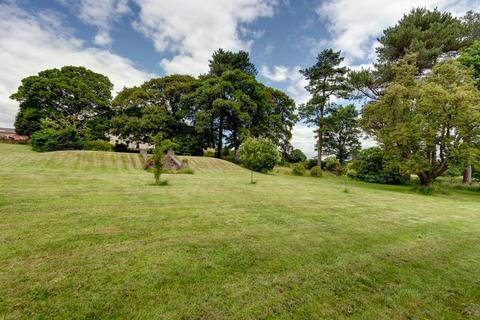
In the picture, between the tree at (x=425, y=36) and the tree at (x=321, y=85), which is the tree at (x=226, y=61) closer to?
the tree at (x=321, y=85)

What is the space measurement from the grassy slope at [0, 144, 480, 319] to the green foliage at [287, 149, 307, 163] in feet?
101

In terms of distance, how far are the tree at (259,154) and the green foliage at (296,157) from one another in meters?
14.4

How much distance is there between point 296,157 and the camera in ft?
122

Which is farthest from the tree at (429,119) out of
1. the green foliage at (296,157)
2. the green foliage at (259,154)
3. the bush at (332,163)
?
the green foliage at (296,157)

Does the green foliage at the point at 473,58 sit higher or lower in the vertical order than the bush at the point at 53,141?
higher

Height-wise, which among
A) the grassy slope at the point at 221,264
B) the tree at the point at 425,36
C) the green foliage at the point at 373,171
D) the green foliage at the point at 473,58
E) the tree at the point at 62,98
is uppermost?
the tree at the point at 425,36

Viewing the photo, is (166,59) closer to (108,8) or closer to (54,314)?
(108,8)

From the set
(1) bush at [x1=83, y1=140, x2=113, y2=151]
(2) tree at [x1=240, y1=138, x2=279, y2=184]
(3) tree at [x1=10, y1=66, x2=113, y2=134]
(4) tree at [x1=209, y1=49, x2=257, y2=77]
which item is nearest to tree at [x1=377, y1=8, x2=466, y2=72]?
(2) tree at [x1=240, y1=138, x2=279, y2=184]

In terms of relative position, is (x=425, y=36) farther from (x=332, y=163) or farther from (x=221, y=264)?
(x=221, y=264)

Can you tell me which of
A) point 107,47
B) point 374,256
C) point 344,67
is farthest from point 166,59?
point 374,256

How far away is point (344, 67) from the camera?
29.3 m

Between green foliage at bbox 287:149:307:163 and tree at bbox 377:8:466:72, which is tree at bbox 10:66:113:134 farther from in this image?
tree at bbox 377:8:466:72

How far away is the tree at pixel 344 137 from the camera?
32.9m

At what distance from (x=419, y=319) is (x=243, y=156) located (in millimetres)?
14818
